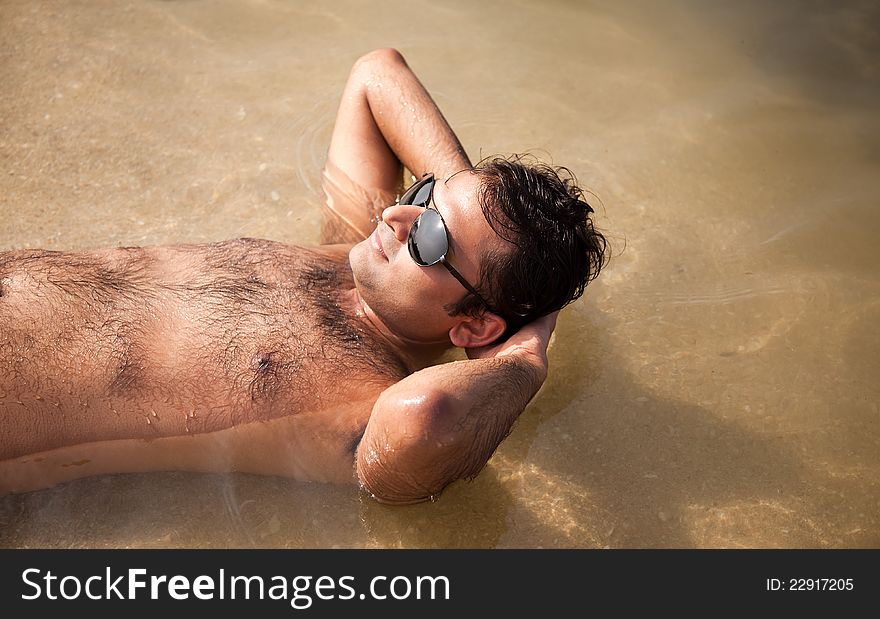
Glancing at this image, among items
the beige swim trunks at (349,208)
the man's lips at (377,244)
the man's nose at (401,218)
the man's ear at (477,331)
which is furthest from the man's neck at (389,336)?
the beige swim trunks at (349,208)

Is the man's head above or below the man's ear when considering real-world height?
above

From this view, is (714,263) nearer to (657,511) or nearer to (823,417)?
(823,417)

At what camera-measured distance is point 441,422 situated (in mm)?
2379

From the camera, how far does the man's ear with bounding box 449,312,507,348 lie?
2865mm

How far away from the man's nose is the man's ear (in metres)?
0.36

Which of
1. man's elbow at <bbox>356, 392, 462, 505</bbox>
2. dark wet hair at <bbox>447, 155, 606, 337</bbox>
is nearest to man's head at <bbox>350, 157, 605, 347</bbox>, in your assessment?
dark wet hair at <bbox>447, 155, 606, 337</bbox>

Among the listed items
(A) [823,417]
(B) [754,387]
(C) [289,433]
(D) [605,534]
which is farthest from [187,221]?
(A) [823,417]

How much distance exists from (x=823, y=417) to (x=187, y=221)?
2.74 metres

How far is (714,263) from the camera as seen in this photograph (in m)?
3.83

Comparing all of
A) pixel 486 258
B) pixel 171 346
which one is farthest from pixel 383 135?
pixel 171 346

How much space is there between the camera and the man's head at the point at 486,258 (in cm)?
271

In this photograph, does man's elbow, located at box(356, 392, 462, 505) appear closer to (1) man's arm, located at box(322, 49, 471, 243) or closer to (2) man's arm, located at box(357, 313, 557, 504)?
(2) man's arm, located at box(357, 313, 557, 504)

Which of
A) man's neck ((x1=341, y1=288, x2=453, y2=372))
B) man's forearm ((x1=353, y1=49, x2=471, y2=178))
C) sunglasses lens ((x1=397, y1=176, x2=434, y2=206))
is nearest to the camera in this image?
sunglasses lens ((x1=397, y1=176, x2=434, y2=206))

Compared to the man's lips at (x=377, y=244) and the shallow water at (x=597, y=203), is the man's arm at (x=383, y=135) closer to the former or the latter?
the shallow water at (x=597, y=203)
